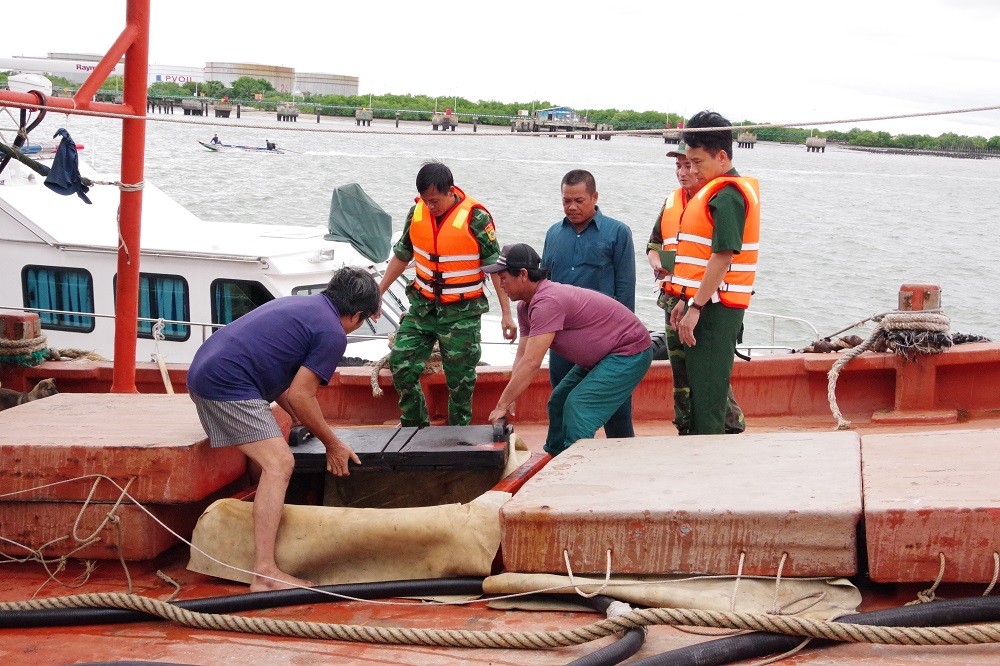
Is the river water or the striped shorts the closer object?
the striped shorts

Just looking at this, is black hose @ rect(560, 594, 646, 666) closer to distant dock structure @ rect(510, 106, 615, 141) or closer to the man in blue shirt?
the man in blue shirt

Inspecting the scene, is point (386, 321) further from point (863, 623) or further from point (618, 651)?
point (863, 623)

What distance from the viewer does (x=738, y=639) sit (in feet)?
11.3

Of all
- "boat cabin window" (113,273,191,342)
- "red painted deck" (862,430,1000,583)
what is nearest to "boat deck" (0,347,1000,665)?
"red painted deck" (862,430,1000,583)

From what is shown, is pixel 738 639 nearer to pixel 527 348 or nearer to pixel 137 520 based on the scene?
pixel 527 348

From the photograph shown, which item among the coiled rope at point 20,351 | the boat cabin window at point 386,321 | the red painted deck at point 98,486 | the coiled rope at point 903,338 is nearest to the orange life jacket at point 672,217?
the coiled rope at point 903,338

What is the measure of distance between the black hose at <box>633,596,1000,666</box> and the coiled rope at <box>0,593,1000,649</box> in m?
0.05

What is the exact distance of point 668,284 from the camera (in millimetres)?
5559

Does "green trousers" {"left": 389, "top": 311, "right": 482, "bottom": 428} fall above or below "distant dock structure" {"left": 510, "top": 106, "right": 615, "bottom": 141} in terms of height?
below

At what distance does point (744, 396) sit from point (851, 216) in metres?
39.7

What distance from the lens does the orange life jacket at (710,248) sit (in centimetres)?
509

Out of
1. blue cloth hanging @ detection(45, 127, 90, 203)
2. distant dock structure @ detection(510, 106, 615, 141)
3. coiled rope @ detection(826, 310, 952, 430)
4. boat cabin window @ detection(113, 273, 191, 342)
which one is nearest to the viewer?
coiled rope @ detection(826, 310, 952, 430)

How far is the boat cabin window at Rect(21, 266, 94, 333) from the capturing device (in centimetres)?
1045

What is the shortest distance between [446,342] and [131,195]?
2.22 metres
